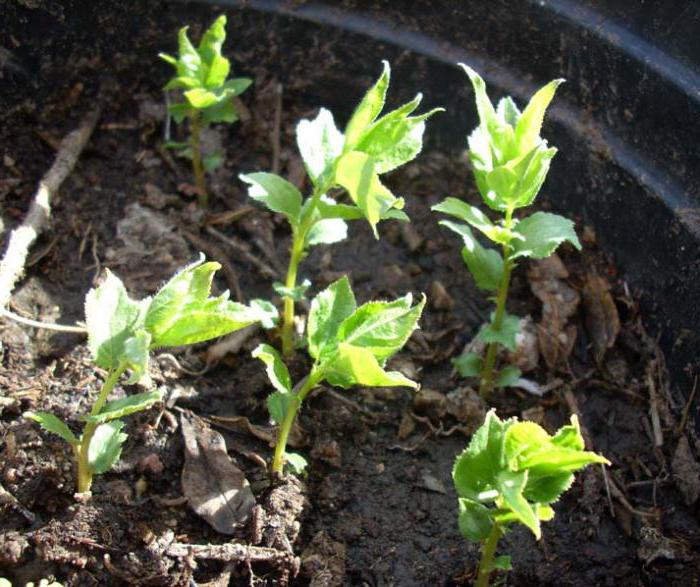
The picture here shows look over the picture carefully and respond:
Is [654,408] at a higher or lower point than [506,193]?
lower

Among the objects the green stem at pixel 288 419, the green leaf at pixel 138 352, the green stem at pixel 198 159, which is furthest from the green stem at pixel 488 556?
the green stem at pixel 198 159

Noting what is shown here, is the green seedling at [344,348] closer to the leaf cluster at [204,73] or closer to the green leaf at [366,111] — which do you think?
the green leaf at [366,111]

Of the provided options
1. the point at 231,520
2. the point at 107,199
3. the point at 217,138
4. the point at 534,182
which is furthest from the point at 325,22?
the point at 231,520

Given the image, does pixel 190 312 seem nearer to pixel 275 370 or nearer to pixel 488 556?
pixel 275 370

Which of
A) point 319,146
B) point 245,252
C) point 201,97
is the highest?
point 319,146

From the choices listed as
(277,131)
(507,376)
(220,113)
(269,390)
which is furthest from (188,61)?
(507,376)

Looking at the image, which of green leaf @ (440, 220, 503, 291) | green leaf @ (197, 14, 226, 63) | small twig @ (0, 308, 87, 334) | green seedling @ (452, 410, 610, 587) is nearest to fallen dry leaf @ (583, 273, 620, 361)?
green leaf @ (440, 220, 503, 291)

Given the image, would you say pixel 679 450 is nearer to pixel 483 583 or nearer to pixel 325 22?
pixel 483 583
